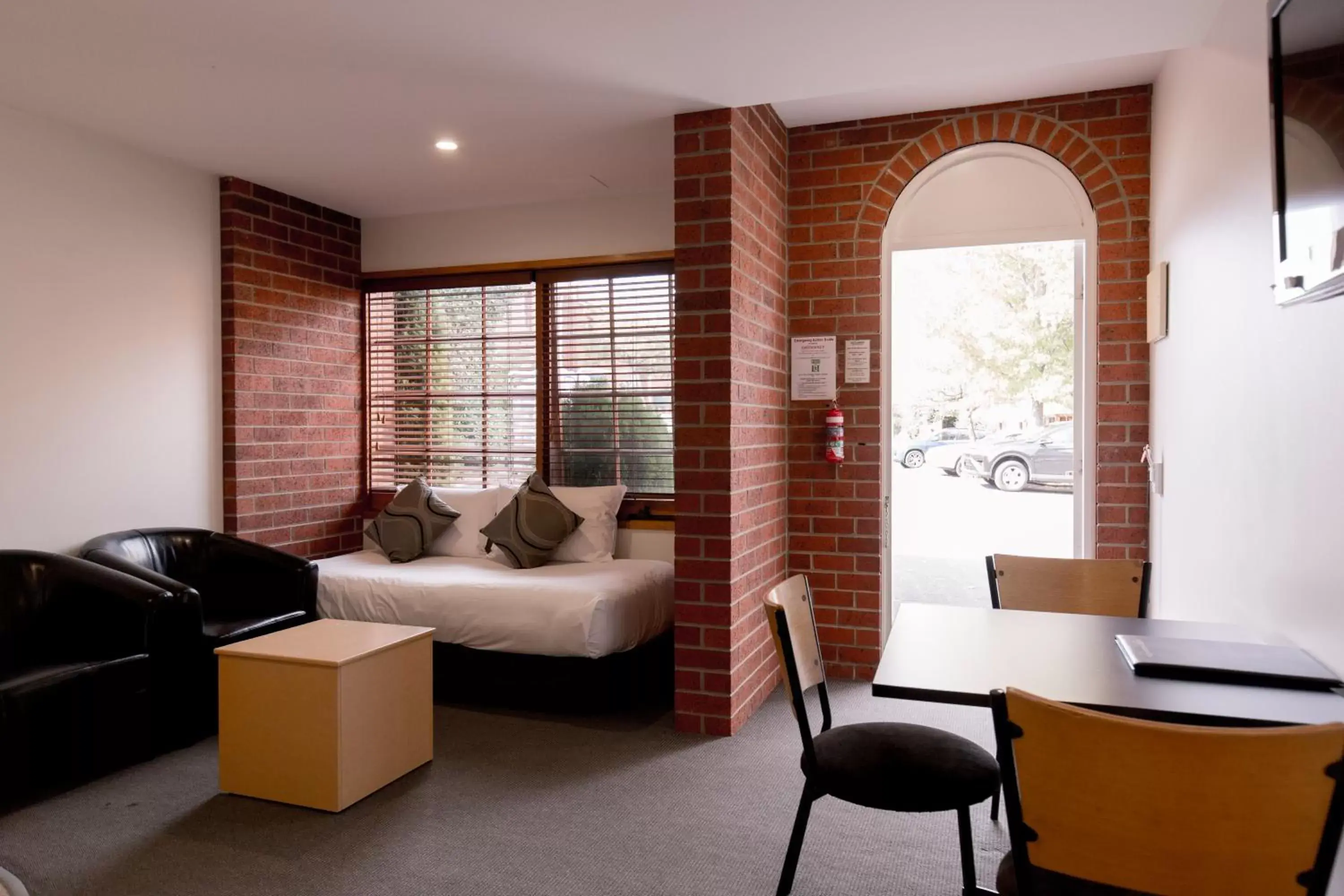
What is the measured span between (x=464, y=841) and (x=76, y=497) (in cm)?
261

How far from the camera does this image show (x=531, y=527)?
4613mm

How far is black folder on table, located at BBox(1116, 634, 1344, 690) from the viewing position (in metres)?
1.66

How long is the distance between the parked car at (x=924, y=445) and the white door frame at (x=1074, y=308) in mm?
319

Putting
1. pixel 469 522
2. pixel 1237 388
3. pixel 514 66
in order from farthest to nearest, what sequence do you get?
pixel 469 522
pixel 514 66
pixel 1237 388

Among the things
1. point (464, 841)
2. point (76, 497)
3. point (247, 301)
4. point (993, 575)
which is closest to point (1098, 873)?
point (993, 575)

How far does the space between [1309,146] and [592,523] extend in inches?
147

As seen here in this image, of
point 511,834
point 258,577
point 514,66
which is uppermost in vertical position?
point 514,66

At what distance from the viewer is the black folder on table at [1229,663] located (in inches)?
65.5

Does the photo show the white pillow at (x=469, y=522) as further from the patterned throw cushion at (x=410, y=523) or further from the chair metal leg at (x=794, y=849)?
the chair metal leg at (x=794, y=849)

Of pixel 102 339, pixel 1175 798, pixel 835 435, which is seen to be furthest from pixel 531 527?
pixel 1175 798

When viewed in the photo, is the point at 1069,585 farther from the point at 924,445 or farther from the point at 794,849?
the point at 924,445

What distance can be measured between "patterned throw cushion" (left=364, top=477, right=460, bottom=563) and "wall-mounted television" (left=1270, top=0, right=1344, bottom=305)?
418 cm

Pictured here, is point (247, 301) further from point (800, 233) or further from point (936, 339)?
point (936, 339)

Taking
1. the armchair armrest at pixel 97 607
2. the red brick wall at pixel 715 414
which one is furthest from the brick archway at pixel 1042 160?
the armchair armrest at pixel 97 607
